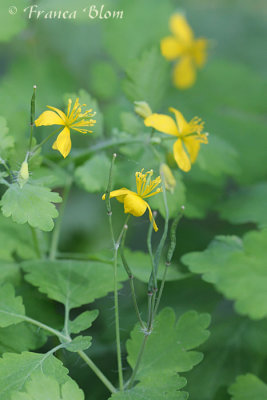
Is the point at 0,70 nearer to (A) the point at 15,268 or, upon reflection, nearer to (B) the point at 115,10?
(B) the point at 115,10

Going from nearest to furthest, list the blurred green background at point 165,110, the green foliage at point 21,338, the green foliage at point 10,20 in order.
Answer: the green foliage at point 21,338, the blurred green background at point 165,110, the green foliage at point 10,20

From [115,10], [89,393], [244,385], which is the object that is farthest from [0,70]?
[244,385]

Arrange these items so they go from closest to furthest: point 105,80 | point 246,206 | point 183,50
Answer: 1. point 246,206
2. point 105,80
3. point 183,50

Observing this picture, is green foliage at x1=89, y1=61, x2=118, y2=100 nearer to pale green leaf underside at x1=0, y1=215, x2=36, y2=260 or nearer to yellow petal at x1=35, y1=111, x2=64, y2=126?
pale green leaf underside at x1=0, y1=215, x2=36, y2=260

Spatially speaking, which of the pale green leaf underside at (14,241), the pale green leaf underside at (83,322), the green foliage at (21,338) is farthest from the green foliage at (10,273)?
the pale green leaf underside at (83,322)

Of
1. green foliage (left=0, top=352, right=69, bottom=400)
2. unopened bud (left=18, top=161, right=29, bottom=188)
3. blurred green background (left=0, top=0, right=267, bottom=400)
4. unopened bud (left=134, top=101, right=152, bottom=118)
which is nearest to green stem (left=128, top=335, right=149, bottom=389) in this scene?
green foliage (left=0, top=352, right=69, bottom=400)

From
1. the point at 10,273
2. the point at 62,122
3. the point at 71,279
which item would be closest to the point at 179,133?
the point at 62,122

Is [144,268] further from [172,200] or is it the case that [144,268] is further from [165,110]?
[165,110]

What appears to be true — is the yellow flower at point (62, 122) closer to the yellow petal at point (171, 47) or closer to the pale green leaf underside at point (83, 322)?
the pale green leaf underside at point (83, 322)
